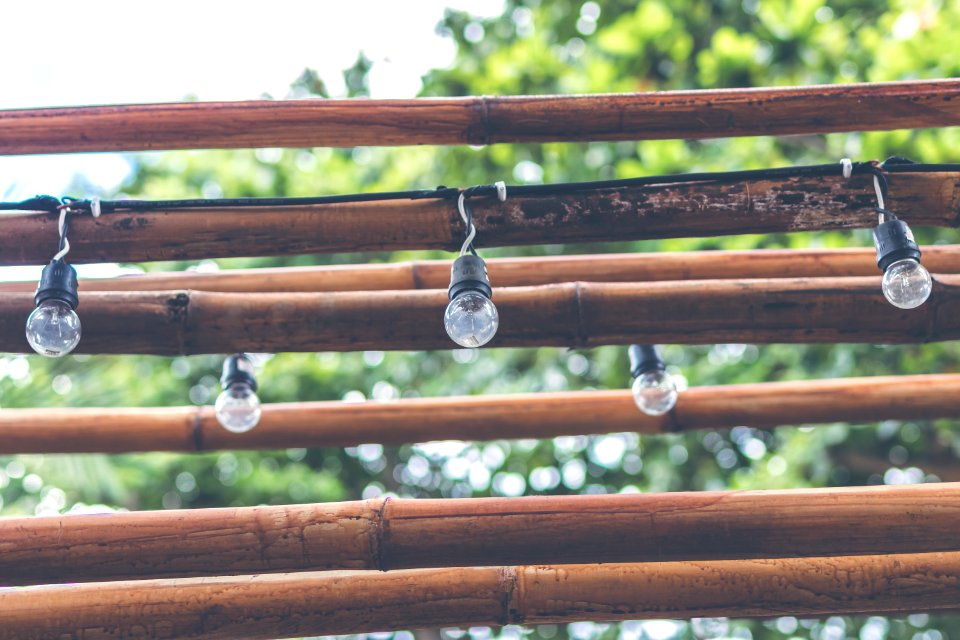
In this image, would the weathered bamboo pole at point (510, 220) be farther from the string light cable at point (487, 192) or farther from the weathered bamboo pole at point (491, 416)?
the weathered bamboo pole at point (491, 416)

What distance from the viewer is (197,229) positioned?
164cm

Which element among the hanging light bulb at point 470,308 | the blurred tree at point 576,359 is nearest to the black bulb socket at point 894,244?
the hanging light bulb at point 470,308

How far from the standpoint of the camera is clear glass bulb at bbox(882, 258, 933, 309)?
147 centimetres

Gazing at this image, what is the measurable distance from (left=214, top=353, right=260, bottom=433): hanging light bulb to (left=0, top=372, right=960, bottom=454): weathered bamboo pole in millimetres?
122

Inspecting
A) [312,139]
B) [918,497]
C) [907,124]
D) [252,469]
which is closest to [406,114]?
[312,139]

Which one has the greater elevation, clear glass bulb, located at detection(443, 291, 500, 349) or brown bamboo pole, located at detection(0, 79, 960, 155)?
brown bamboo pole, located at detection(0, 79, 960, 155)

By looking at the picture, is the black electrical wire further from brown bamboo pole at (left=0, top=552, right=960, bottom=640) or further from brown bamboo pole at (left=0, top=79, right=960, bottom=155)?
brown bamboo pole at (left=0, top=552, right=960, bottom=640)

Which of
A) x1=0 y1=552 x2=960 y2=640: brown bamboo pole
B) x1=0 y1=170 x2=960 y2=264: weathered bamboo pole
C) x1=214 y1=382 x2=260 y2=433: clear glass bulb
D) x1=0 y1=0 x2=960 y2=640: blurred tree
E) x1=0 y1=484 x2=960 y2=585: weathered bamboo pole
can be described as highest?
x1=0 y1=0 x2=960 y2=640: blurred tree

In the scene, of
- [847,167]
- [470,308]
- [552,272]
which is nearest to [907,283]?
[847,167]

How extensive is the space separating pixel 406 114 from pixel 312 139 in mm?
188

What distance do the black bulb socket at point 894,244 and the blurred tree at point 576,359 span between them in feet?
5.85

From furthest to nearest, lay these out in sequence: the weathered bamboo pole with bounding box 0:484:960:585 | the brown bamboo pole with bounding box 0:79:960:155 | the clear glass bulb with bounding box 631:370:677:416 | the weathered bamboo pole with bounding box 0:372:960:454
Answer: the weathered bamboo pole with bounding box 0:372:960:454 < the clear glass bulb with bounding box 631:370:677:416 < the brown bamboo pole with bounding box 0:79:960:155 < the weathered bamboo pole with bounding box 0:484:960:585

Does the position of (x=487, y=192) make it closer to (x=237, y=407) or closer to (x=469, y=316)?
(x=469, y=316)

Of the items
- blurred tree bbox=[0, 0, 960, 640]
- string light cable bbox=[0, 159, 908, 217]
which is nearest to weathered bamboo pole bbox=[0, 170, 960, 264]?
string light cable bbox=[0, 159, 908, 217]
